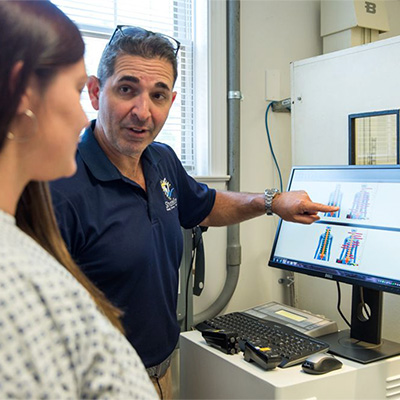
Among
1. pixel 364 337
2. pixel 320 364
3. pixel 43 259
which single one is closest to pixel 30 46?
pixel 43 259

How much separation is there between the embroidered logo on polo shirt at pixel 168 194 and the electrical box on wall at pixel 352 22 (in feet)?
3.67

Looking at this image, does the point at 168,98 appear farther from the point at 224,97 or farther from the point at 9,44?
the point at 9,44

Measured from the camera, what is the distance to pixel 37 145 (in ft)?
1.83

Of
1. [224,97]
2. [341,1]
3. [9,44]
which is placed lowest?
[9,44]

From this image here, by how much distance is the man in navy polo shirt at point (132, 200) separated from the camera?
116 cm

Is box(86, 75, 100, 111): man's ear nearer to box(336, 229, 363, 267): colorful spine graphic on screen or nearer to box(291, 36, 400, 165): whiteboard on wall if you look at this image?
box(336, 229, 363, 267): colorful spine graphic on screen

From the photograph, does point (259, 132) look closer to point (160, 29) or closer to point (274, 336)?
point (160, 29)

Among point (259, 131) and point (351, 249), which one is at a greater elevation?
point (259, 131)

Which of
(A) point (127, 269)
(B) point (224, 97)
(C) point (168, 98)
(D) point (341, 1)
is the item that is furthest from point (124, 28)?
(D) point (341, 1)

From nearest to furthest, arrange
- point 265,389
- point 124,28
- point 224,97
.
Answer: point 265,389
point 124,28
point 224,97

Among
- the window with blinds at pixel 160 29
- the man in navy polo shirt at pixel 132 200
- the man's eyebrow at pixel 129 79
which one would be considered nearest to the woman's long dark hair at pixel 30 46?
the man in navy polo shirt at pixel 132 200

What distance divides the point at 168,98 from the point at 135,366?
0.95 m

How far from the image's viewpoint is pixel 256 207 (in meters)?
1.62

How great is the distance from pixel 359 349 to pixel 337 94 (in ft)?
3.03
